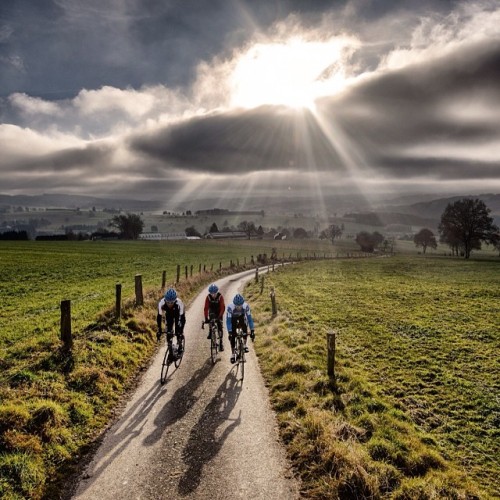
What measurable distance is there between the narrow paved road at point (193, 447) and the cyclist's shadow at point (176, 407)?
0.02 m

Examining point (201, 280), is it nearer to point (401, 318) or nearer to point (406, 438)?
point (401, 318)

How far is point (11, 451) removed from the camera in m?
7.26

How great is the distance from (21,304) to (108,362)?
14838 mm

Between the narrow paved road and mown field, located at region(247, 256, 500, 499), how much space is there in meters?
0.68

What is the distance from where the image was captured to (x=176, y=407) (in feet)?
33.1

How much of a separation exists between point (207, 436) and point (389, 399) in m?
5.89

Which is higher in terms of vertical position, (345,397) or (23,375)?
(23,375)

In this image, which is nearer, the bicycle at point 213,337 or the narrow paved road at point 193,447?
the narrow paved road at point 193,447

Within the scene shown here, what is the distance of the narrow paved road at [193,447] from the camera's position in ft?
22.5

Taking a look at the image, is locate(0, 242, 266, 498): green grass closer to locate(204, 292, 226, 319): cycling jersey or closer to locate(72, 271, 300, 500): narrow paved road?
locate(72, 271, 300, 500): narrow paved road

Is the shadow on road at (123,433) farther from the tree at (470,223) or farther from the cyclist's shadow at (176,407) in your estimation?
the tree at (470,223)

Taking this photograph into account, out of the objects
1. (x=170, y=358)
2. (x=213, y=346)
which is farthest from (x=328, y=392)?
(x=170, y=358)

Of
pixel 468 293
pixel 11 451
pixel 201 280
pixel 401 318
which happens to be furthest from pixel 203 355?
pixel 468 293

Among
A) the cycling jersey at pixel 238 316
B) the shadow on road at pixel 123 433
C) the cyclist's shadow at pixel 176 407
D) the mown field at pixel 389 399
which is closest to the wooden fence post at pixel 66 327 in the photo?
the shadow on road at pixel 123 433
